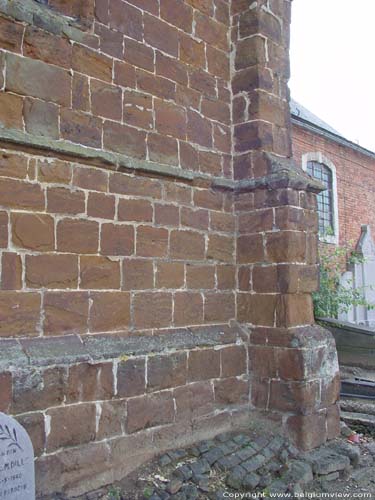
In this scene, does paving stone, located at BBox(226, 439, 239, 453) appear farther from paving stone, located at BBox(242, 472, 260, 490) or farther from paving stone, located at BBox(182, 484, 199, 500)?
paving stone, located at BBox(182, 484, 199, 500)

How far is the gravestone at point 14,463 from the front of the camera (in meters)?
3.03

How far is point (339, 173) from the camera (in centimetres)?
1875

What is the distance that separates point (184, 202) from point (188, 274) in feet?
2.41

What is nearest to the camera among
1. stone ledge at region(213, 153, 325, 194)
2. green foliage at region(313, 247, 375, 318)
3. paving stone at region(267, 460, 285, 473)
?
paving stone at region(267, 460, 285, 473)

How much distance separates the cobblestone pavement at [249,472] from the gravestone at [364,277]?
11785mm

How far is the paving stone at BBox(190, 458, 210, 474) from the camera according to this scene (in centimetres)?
454

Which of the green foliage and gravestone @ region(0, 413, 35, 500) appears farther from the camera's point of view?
the green foliage

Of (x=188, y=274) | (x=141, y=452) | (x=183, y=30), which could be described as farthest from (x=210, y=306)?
(x=183, y=30)

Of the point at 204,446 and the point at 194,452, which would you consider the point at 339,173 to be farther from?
the point at 194,452

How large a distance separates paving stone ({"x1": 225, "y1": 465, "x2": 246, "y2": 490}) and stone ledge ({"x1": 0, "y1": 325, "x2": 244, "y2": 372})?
1.19 meters

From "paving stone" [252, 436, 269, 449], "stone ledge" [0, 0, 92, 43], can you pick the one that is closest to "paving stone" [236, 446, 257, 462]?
"paving stone" [252, 436, 269, 449]

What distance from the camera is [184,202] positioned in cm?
528

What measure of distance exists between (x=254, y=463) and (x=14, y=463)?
2.46m

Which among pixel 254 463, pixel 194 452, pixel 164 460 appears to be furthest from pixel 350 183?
pixel 164 460
